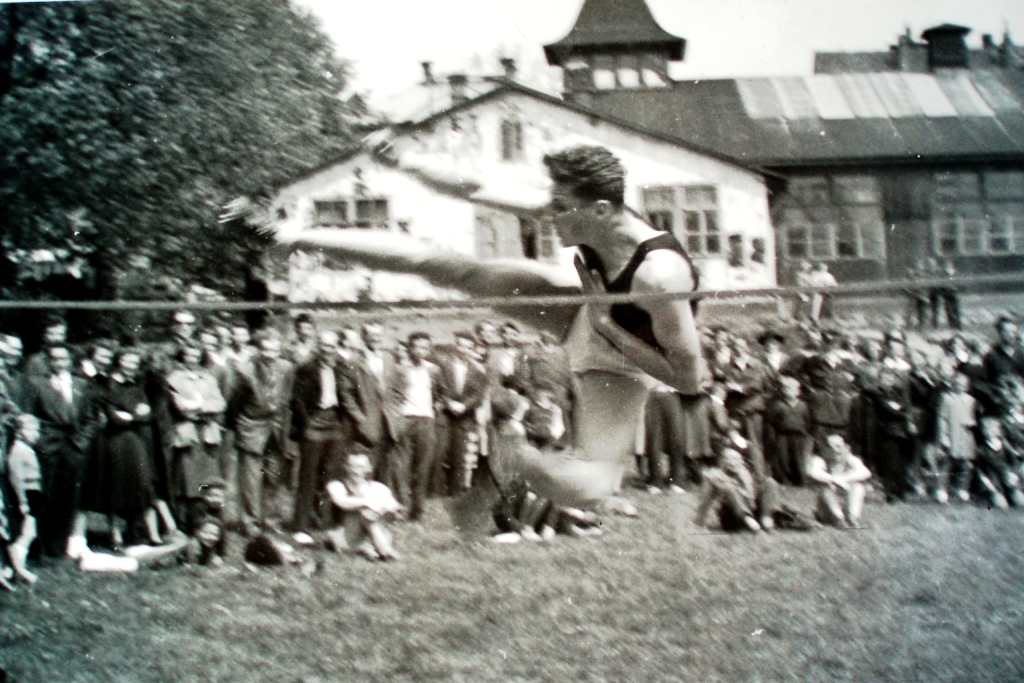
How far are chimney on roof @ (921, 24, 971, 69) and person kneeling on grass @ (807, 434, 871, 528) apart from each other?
151 centimetres

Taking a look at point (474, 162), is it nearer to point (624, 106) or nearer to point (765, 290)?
point (624, 106)

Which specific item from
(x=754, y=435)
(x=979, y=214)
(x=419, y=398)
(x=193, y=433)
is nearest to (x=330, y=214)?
(x=419, y=398)

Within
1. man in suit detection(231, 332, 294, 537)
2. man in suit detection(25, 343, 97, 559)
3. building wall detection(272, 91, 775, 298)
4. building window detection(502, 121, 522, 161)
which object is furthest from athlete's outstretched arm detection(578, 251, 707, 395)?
man in suit detection(25, 343, 97, 559)

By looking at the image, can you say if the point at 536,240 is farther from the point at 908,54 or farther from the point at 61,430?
the point at 61,430

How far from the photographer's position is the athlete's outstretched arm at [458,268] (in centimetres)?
306

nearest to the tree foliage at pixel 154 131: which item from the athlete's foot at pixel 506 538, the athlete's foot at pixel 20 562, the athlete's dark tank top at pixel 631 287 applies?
the athlete's foot at pixel 20 562

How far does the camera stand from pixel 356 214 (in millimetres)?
3131

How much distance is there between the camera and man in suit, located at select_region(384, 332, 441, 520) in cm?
307

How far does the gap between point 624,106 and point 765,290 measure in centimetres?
85

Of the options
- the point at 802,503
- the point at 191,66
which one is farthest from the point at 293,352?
the point at 802,503

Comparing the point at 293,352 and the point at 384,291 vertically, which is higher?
the point at 384,291

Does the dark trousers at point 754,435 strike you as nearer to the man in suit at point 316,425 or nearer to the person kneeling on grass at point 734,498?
the person kneeling on grass at point 734,498

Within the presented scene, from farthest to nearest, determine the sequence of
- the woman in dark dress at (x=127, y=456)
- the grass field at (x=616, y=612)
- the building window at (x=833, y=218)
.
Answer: the woman in dark dress at (x=127, y=456) < the building window at (x=833, y=218) < the grass field at (x=616, y=612)

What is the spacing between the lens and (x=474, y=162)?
3104 millimetres
